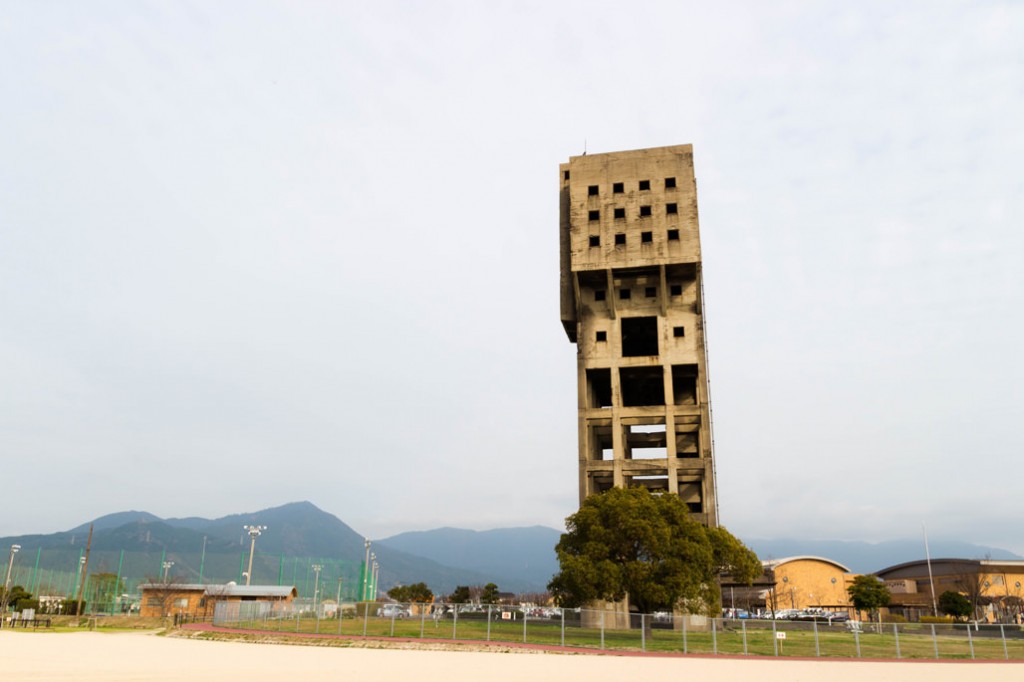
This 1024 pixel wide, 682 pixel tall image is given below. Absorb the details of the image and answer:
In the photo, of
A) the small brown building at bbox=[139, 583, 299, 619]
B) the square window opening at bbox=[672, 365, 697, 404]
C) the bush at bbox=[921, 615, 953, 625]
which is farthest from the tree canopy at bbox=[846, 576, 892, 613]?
the small brown building at bbox=[139, 583, 299, 619]

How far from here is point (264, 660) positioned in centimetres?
2653

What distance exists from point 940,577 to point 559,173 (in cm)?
8419

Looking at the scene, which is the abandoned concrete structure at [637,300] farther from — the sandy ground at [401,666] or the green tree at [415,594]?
the green tree at [415,594]

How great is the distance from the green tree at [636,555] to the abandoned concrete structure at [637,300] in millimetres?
22581

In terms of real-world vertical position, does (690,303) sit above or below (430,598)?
above

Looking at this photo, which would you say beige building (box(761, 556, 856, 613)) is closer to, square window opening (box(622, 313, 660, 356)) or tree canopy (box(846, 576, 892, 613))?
tree canopy (box(846, 576, 892, 613))

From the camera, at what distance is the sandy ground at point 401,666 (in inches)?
842

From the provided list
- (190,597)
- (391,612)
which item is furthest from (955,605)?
(190,597)

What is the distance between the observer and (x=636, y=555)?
137ft

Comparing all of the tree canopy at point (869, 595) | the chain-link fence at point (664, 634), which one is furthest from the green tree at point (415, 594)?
the tree canopy at point (869, 595)

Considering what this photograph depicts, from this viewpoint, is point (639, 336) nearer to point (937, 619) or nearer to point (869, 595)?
point (869, 595)

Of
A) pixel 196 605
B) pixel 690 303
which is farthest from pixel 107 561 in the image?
pixel 690 303

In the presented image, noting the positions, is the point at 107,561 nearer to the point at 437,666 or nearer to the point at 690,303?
the point at 690,303

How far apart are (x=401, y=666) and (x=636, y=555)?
20.4m
